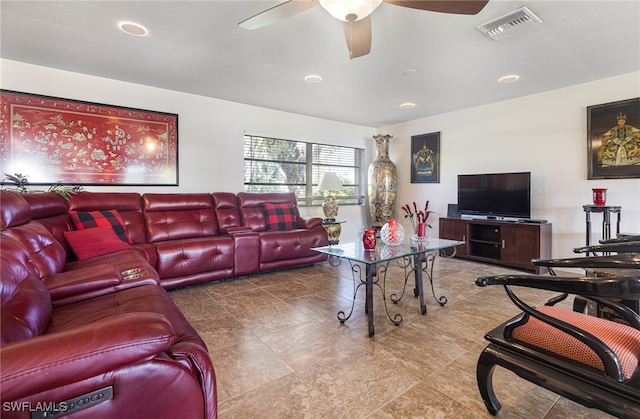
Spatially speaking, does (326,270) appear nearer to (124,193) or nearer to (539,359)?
(124,193)

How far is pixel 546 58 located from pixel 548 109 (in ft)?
4.15

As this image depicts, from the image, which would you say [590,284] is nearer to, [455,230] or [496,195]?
[496,195]

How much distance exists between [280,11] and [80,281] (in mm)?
1961

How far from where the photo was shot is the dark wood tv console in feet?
12.5

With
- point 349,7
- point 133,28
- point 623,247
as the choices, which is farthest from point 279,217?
point 623,247

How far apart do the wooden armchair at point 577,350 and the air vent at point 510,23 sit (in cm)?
187

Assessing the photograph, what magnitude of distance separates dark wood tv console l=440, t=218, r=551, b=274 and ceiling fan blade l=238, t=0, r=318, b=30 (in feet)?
12.2

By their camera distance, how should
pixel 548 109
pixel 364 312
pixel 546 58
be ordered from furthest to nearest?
pixel 548 109
pixel 546 58
pixel 364 312

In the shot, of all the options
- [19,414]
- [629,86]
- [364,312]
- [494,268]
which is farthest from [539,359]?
[629,86]

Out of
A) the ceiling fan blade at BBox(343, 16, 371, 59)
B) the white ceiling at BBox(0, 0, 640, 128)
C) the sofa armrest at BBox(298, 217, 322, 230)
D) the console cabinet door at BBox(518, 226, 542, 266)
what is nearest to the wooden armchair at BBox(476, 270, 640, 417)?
the ceiling fan blade at BBox(343, 16, 371, 59)

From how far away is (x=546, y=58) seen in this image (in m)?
3.03

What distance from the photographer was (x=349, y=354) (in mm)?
1964

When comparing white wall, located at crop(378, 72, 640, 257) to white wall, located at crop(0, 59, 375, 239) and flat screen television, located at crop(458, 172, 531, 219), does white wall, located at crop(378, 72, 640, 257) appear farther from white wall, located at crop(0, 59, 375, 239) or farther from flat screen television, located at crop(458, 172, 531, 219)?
white wall, located at crop(0, 59, 375, 239)

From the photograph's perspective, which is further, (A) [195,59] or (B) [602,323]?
(A) [195,59]
